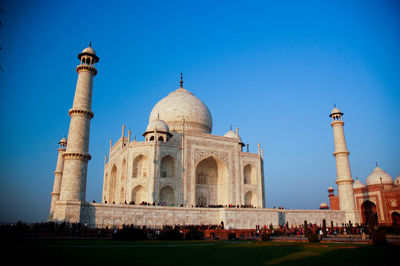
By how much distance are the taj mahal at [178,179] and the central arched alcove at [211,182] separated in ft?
0.24

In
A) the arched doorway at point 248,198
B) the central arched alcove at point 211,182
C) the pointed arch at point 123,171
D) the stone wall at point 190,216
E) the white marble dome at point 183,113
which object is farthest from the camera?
the white marble dome at point 183,113

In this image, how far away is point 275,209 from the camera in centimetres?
2086

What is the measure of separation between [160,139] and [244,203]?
7692 mm

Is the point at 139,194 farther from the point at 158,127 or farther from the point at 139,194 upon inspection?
the point at 158,127

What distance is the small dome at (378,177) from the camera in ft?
101

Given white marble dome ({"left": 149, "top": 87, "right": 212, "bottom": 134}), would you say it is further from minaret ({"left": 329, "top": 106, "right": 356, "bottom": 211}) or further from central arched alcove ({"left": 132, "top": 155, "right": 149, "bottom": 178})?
minaret ({"left": 329, "top": 106, "right": 356, "bottom": 211})

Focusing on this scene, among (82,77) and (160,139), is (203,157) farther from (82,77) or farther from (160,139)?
(82,77)

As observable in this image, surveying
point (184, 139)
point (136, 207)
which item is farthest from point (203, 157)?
point (136, 207)

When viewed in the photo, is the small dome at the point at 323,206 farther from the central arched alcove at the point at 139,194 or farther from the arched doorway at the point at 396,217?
the central arched alcove at the point at 139,194

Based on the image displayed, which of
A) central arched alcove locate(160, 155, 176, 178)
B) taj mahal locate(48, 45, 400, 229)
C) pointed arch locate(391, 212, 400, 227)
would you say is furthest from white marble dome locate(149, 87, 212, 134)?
pointed arch locate(391, 212, 400, 227)

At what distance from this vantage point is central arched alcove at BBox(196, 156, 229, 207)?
78.9ft

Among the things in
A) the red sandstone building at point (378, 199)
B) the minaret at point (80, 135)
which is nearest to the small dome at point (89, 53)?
the minaret at point (80, 135)

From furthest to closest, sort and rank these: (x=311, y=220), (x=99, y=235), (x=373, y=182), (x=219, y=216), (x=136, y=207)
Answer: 1. (x=373, y=182)
2. (x=311, y=220)
3. (x=219, y=216)
4. (x=136, y=207)
5. (x=99, y=235)

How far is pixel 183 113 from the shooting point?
26906mm
